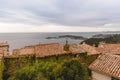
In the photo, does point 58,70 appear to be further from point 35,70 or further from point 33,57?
point 33,57

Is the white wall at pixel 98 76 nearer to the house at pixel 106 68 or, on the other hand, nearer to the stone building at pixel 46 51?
the house at pixel 106 68

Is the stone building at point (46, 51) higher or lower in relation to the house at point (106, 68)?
higher

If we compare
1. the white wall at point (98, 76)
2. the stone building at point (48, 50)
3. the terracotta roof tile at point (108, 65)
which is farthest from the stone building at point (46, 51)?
the white wall at point (98, 76)

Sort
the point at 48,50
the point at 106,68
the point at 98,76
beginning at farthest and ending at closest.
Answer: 1. the point at 48,50
2. the point at 98,76
3. the point at 106,68

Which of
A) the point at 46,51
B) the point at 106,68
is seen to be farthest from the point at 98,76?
the point at 46,51

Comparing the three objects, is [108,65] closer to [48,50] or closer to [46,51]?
[46,51]

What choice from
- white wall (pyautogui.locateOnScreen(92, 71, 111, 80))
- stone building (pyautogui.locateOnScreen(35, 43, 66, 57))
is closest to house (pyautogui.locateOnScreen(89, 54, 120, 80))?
white wall (pyautogui.locateOnScreen(92, 71, 111, 80))

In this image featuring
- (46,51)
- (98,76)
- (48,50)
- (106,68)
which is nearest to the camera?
(106,68)

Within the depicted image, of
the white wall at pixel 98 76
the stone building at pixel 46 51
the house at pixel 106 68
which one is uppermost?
the stone building at pixel 46 51

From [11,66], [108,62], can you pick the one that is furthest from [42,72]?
[108,62]

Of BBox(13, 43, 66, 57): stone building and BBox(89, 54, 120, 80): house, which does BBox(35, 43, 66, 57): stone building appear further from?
BBox(89, 54, 120, 80): house
